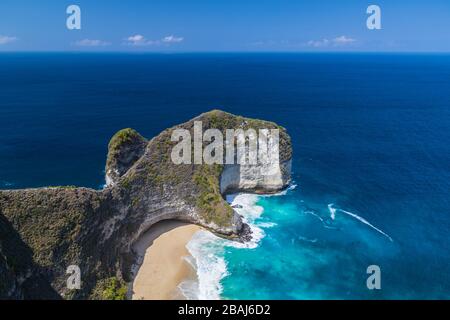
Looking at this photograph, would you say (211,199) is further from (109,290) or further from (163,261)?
(109,290)

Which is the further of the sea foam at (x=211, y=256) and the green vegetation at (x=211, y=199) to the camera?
the green vegetation at (x=211, y=199)

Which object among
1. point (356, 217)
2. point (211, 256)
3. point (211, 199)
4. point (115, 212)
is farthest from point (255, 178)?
point (115, 212)

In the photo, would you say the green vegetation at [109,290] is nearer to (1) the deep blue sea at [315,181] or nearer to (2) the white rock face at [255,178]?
(1) the deep blue sea at [315,181]

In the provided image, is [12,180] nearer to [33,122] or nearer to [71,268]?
[71,268]

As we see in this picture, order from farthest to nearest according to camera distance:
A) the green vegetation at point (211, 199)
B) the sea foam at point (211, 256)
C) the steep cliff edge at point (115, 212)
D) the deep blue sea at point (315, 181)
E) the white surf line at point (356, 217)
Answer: the white surf line at point (356, 217) < the green vegetation at point (211, 199) < the deep blue sea at point (315, 181) < the sea foam at point (211, 256) < the steep cliff edge at point (115, 212)

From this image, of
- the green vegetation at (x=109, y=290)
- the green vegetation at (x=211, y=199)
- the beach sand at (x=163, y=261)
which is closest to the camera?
the green vegetation at (x=109, y=290)

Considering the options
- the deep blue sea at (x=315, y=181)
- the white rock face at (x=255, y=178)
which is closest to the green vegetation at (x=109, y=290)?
the deep blue sea at (x=315, y=181)

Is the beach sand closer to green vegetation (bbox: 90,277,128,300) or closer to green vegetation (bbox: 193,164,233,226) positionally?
green vegetation (bbox: 90,277,128,300)

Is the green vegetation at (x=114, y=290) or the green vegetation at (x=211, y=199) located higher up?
the green vegetation at (x=211, y=199)
